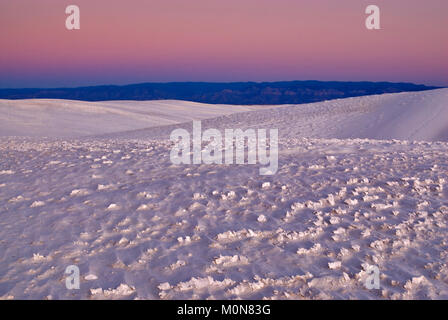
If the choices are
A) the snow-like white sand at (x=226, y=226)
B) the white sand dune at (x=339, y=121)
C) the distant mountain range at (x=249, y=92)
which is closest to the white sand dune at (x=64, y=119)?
the white sand dune at (x=339, y=121)

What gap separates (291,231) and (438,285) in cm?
177

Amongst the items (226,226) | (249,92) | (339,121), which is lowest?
(226,226)

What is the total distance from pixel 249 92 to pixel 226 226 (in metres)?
177

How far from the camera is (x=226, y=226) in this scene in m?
5.50

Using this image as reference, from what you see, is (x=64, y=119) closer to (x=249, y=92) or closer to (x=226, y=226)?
(x=226, y=226)

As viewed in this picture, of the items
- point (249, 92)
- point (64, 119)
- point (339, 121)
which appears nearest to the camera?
point (339, 121)

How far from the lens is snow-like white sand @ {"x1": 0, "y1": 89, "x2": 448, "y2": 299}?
4.11m

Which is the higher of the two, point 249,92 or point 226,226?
point 249,92

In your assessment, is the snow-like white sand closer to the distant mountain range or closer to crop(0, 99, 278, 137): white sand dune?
crop(0, 99, 278, 137): white sand dune

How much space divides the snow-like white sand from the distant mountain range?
141 metres

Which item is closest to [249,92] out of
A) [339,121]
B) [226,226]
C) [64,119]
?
[64,119]

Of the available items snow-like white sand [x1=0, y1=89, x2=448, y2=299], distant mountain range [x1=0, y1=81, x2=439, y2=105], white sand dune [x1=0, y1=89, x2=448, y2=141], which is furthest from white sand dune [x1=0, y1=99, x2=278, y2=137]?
distant mountain range [x1=0, y1=81, x2=439, y2=105]
